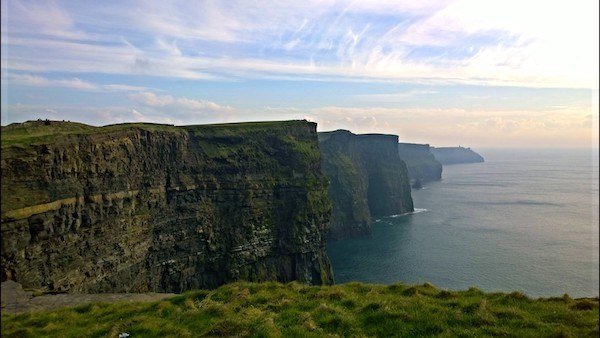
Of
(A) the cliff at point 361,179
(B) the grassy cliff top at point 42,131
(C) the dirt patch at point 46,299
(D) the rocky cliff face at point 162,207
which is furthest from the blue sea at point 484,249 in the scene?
(B) the grassy cliff top at point 42,131

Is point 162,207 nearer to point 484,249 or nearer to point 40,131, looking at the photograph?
point 40,131

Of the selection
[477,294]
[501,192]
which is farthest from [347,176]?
[477,294]

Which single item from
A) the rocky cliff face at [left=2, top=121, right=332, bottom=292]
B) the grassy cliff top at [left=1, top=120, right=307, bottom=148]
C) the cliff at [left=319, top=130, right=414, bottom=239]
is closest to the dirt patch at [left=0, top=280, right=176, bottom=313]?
the rocky cliff face at [left=2, top=121, right=332, bottom=292]

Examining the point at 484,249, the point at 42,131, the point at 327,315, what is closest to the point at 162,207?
the point at 42,131

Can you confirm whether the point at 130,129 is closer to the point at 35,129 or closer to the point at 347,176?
the point at 35,129

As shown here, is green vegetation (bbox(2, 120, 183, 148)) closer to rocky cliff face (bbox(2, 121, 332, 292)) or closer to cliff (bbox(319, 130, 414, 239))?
rocky cliff face (bbox(2, 121, 332, 292))

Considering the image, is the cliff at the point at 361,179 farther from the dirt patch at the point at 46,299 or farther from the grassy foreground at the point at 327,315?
the grassy foreground at the point at 327,315
